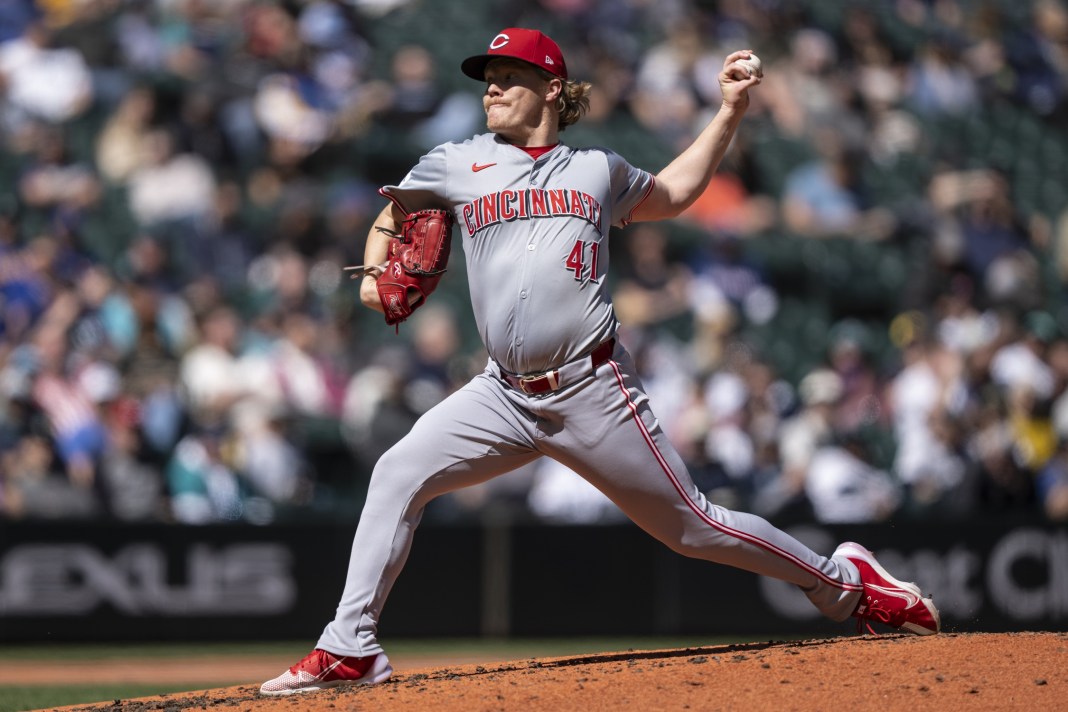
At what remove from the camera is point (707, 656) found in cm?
468

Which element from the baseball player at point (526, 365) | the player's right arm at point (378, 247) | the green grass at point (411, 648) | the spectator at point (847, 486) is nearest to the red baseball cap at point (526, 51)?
the baseball player at point (526, 365)

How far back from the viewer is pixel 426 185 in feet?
14.7

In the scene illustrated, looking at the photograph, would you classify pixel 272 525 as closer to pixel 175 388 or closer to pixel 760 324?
pixel 175 388

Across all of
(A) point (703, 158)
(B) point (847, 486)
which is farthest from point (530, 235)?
(B) point (847, 486)

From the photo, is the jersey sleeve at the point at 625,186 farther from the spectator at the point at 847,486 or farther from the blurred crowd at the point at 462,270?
the spectator at the point at 847,486

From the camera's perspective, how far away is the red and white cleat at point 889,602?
4879mm

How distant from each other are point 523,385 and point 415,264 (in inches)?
18.3

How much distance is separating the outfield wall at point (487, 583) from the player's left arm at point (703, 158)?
493 centimetres

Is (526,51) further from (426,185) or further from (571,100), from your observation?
(426,185)

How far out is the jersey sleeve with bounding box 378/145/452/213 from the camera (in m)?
4.49

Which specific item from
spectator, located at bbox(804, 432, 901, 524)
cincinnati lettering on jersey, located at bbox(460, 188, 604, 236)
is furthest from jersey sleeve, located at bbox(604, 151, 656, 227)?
spectator, located at bbox(804, 432, 901, 524)

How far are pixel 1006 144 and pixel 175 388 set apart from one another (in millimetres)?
7776

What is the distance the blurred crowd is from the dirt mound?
4.73m

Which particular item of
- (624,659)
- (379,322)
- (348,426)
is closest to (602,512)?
(348,426)
